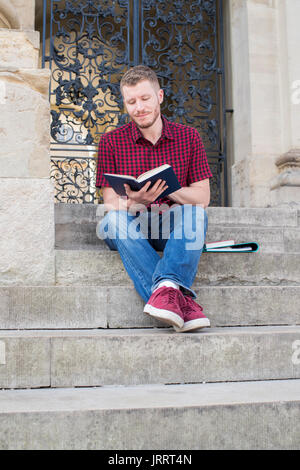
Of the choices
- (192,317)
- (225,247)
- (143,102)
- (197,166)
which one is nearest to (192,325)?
(192,317)

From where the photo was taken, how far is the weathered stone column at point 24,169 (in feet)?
8.45

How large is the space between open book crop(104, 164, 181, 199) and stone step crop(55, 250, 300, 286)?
482 millimetres

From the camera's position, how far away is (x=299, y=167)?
559cm

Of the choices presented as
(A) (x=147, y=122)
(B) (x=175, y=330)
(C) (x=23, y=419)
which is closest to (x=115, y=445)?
(C) (x=23, y=419)

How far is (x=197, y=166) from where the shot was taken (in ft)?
9.86

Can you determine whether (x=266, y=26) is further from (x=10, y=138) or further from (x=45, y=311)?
(x=45, y=311)

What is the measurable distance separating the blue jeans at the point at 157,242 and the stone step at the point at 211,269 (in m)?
0.15

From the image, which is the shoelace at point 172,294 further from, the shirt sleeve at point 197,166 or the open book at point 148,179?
the shirt sleeve at point 197,166

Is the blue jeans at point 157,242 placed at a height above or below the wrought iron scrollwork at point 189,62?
below

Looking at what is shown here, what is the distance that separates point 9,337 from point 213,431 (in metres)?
0.93

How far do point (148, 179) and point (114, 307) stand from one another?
0.67 metres

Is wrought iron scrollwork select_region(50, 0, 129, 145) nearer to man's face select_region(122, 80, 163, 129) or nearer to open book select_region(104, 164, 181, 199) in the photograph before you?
man's face select_region(122, 80, 163, 129)

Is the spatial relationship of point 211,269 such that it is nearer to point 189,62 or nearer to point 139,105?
point 139,105

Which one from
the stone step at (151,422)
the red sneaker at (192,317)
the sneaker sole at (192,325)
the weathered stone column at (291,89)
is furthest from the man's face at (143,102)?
the weathered stone column at (291,89)
